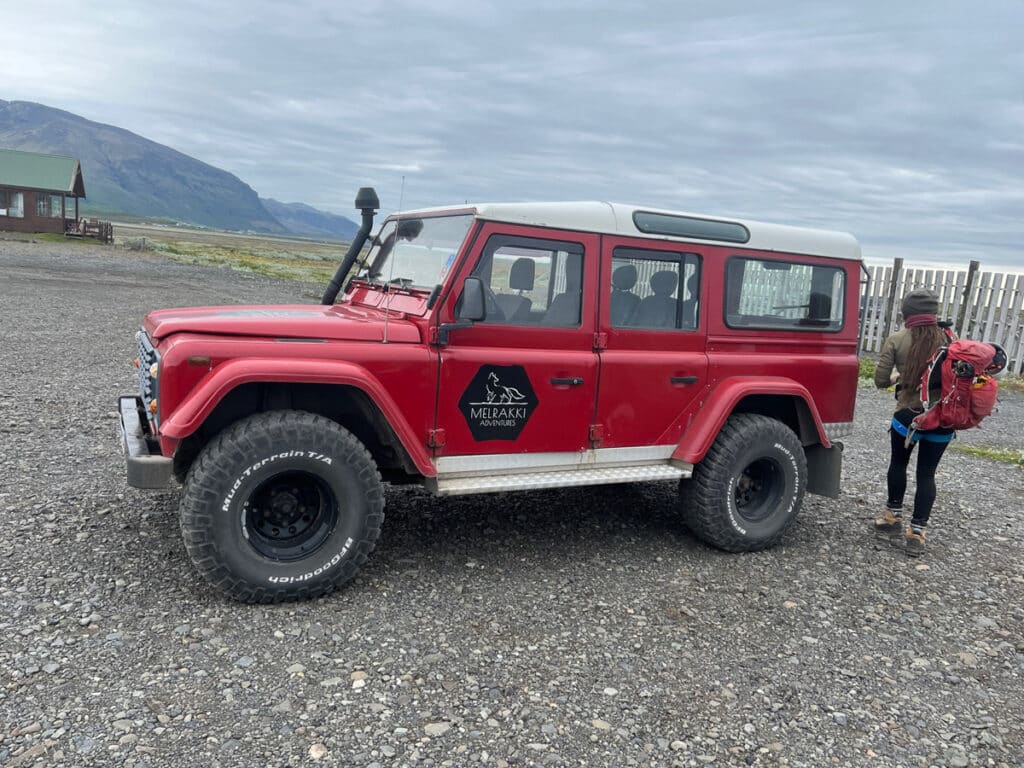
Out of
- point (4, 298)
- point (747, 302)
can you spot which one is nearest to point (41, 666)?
Answer: point (747, 302)

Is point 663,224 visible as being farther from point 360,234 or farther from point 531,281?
point 360,234

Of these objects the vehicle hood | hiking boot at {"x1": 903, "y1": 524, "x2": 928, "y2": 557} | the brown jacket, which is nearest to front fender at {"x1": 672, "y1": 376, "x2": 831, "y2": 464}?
the brown jacket

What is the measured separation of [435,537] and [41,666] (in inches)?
101

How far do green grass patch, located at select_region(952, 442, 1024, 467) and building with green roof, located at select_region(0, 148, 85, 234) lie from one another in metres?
48.1

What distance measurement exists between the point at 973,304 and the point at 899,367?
38.9 ft

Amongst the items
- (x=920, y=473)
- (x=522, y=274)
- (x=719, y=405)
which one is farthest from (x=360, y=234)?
(x=920, y=473)

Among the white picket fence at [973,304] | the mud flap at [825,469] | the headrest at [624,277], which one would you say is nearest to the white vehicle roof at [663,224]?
the headrest at [624,277]

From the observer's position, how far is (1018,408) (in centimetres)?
1336

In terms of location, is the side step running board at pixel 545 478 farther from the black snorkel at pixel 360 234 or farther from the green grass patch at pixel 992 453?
the green grass patch at pixel 992 453

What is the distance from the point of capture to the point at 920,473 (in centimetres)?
605

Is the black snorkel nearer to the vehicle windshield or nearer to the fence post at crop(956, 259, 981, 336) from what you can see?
the vehicle windshield

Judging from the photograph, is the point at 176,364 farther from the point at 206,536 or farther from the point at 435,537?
the point at 435,537

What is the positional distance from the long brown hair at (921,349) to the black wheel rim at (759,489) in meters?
1.24

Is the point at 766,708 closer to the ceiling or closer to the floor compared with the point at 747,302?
closer to the floor
